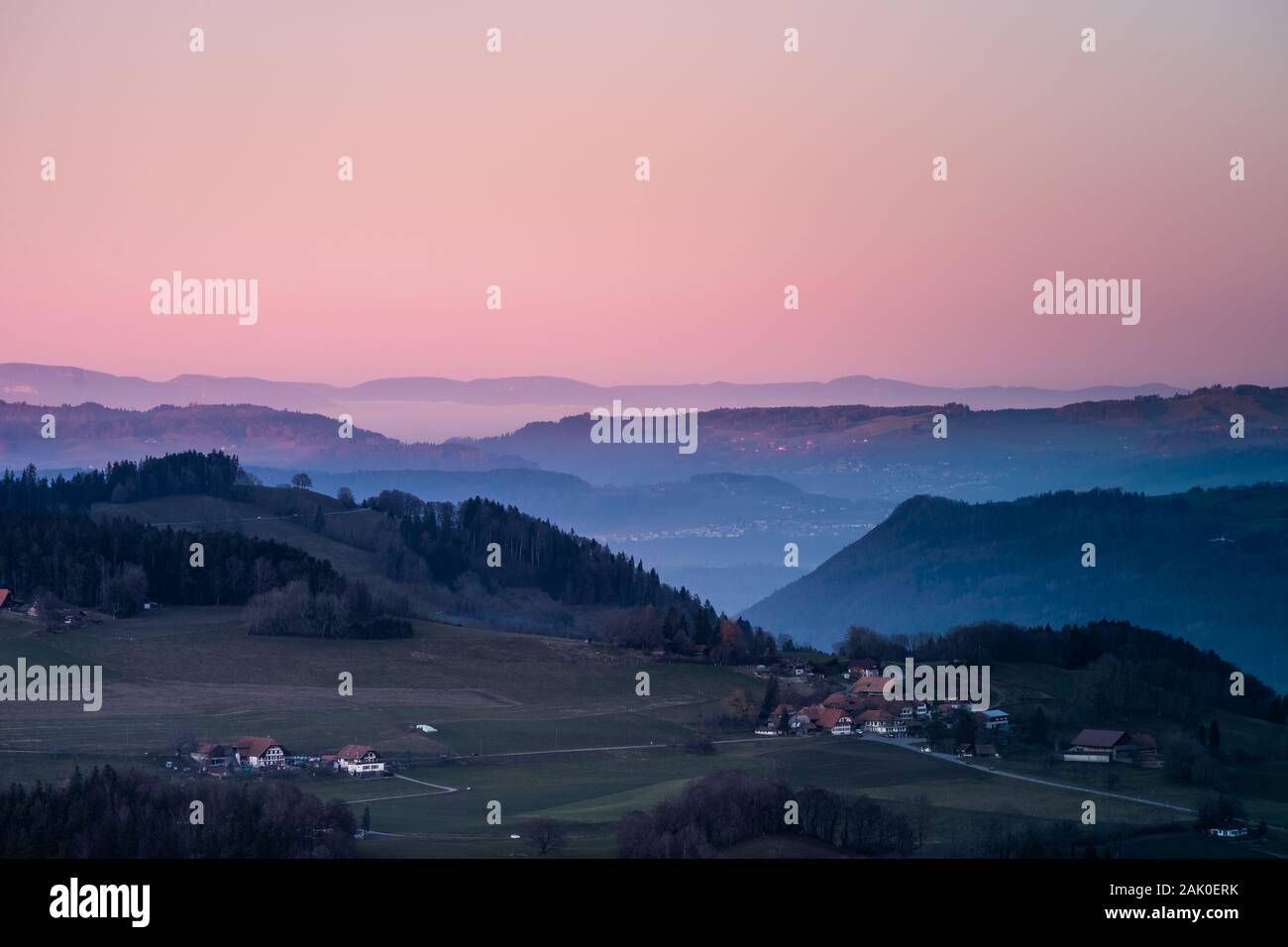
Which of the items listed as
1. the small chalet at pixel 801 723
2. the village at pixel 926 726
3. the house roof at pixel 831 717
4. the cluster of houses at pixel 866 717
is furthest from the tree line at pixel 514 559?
the house roof at pixel 831 717

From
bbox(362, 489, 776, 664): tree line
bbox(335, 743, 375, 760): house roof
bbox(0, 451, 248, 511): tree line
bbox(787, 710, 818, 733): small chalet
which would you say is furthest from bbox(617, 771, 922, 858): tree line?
bbox(0, 451, 248, 511): tree line

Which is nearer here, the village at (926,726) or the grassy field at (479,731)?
the grassy field at (479,731)

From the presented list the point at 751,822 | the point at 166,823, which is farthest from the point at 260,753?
the point at 751,822

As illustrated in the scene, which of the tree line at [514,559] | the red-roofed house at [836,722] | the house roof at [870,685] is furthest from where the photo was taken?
the tree line at [514,559]

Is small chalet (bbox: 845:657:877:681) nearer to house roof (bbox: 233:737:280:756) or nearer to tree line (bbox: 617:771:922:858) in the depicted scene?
house roof (bbox: 233:737:280:756)

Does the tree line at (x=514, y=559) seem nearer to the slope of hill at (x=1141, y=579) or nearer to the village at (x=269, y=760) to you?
the slope of hill at (x=1141, y=579)
